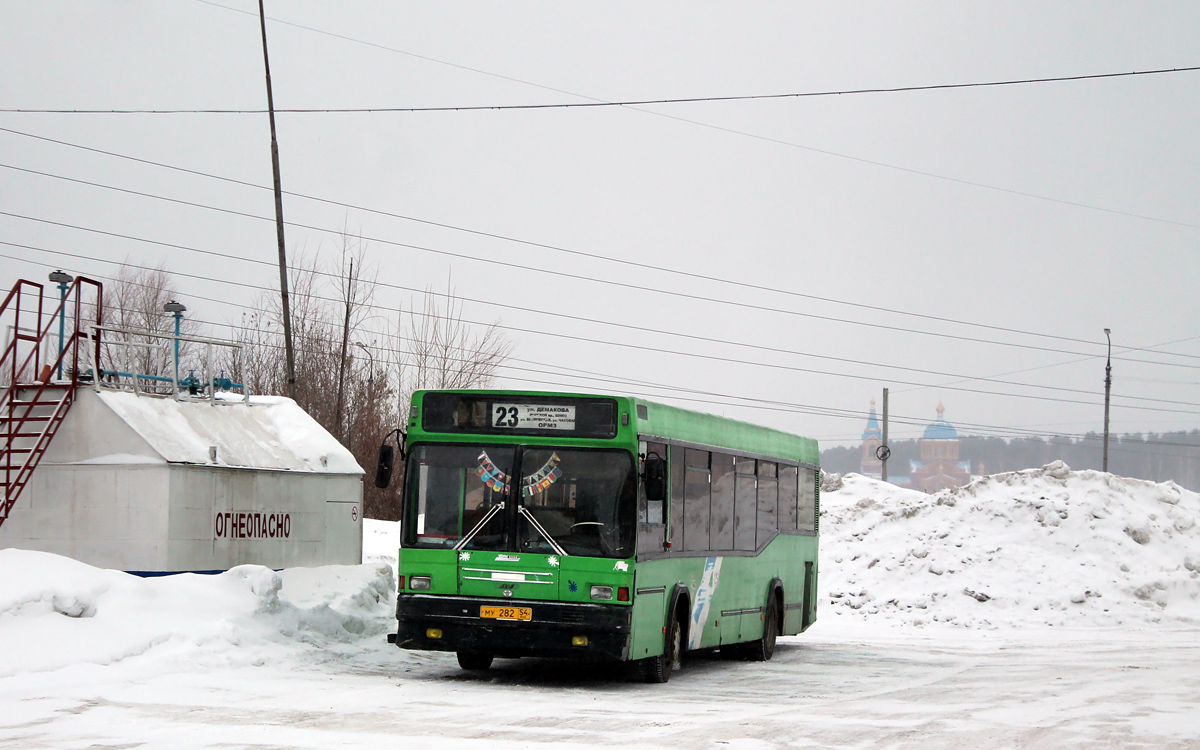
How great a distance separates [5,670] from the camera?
12516 millimetres

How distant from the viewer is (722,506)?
17172 mm

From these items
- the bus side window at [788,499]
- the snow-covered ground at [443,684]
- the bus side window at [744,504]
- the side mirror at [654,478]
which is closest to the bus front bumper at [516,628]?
the snow-covered ground at [443,684]

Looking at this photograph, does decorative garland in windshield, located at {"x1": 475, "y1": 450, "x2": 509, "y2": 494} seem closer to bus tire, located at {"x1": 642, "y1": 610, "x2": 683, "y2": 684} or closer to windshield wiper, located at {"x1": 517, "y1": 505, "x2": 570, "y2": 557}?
windshield wiper, located at {"x1": 517, "y1": 505, "x2": 570, "y2": 557}

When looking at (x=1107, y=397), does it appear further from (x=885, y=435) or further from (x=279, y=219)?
(x=279, y=219)

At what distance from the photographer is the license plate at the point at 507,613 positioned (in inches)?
553

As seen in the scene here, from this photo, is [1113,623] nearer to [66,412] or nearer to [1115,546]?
[1115,546]

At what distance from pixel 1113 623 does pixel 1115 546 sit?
3746mm

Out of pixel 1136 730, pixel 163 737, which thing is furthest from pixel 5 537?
pixel 1136 730

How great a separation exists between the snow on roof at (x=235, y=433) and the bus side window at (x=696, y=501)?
6514 millimetres

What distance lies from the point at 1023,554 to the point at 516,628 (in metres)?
21.0

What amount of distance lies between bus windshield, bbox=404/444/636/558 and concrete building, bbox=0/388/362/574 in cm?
437

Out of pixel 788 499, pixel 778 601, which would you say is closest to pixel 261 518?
pixel 778 601

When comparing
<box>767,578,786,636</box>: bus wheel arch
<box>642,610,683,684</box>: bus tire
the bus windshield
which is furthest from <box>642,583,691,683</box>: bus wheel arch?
<box>767,578,786,636</box>: bus wheel arch

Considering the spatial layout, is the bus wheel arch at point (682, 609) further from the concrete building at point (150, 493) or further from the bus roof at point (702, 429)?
the concrete building at point (150, 493)
